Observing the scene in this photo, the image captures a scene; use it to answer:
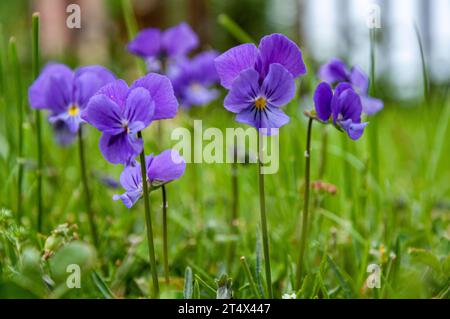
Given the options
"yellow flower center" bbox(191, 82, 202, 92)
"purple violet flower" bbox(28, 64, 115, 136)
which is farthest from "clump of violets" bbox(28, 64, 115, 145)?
"yellow flower center" bbox(191, 82, 202, 92)

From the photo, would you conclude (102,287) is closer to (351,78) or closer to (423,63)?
(351,78)

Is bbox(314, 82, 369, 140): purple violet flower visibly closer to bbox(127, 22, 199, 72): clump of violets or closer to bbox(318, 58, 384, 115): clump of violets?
bbox(318, 58, 384, 115): clump of violets

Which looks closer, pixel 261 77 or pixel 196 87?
pixel 261 77

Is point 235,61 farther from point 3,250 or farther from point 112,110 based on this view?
point 3,250

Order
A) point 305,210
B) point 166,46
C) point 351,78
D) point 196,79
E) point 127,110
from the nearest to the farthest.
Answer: point 127,110 < point 305,210 < point 351,78 < point 166,46 < point 196,79

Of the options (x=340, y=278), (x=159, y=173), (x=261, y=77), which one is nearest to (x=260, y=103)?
(x=261, y=77)
